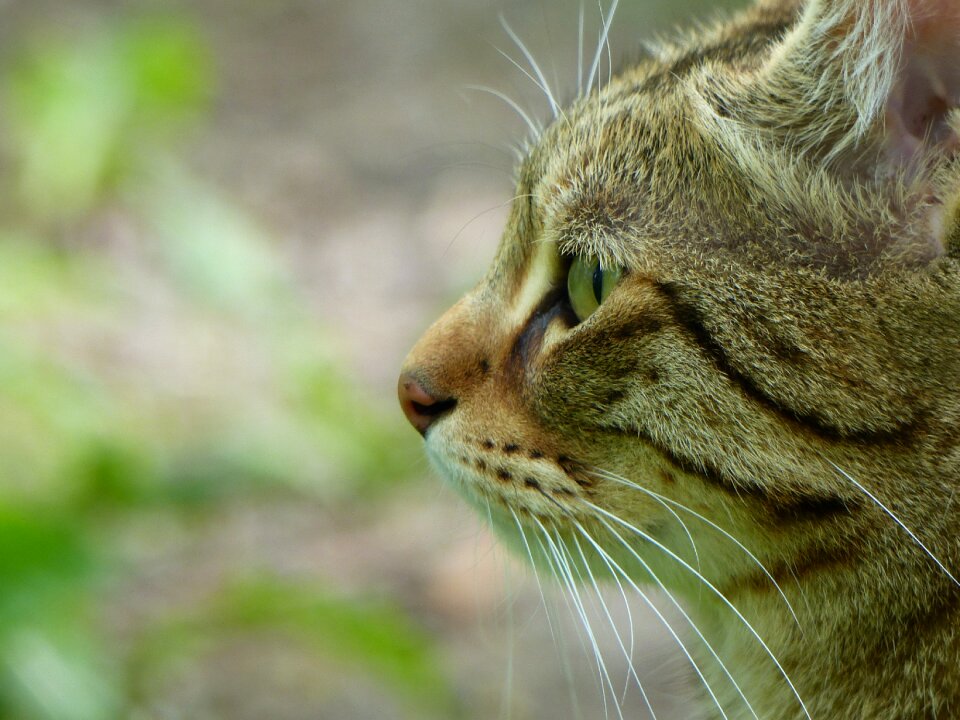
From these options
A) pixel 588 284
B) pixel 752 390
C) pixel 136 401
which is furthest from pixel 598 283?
pixel 136 401

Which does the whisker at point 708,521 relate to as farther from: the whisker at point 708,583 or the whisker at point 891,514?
the whisker at point 891,514

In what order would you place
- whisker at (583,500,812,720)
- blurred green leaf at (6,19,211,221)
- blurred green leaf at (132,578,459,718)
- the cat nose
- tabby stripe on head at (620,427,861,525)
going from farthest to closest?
blurred green leaf at (6,19,211,221)
blurred green leaf at (132,578,459,718)
the cat nose
whisker at (583,500,812,720)
tabby stripe on head at (620,427,861,525)

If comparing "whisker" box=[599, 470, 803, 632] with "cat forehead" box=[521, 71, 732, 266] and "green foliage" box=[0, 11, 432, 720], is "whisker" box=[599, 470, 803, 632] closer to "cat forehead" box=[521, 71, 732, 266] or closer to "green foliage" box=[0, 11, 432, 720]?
"cat forehead" box=[521, 71, 732, 266]

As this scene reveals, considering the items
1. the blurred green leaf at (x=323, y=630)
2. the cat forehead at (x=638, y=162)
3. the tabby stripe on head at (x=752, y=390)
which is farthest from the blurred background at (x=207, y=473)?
the tabby stripe on head at (x=752, y=390)

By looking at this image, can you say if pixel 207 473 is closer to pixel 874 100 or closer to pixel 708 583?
pixel 708 583

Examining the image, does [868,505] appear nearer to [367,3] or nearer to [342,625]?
[342,625]

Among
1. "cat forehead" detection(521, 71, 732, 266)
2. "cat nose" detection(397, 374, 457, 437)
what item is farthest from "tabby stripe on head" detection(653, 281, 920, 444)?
"cat nose" detection(397, 374, 457, 437)

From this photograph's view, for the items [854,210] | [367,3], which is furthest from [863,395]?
[367,3]
